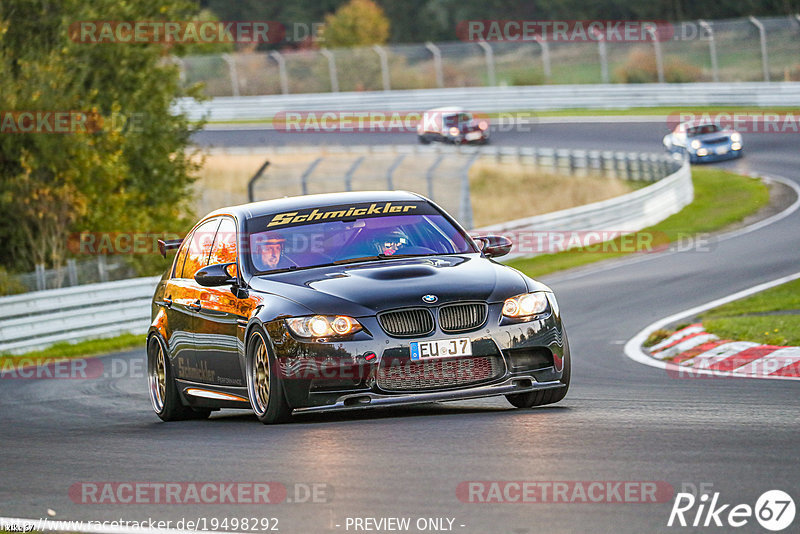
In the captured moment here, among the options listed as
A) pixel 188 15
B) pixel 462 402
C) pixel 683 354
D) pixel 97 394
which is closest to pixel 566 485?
pixel 462 402

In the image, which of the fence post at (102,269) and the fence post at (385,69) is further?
the fence post at (385,69)

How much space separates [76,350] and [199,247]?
11.3 meters

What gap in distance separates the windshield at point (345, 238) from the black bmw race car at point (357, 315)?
10 millimetres

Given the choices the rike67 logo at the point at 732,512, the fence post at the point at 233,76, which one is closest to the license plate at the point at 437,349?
the rike67 logo at the point at 732,512

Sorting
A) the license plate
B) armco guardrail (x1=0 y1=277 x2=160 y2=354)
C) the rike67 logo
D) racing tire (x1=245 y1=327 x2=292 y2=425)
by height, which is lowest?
armco guardrail (x1=0 y1=277 x2=160 y2=354)

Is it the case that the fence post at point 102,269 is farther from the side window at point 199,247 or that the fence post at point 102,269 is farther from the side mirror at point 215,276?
the side mirror at point 215,276

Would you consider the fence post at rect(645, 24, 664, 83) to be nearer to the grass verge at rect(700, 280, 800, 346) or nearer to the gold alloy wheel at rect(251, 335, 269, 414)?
A: the grass verge at rect(700, 280, 800, 346)

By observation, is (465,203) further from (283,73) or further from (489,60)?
(283,73)

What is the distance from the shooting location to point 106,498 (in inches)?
262

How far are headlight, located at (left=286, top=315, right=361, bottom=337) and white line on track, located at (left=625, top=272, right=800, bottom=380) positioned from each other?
13.2 ft

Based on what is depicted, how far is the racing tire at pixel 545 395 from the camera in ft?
29.5

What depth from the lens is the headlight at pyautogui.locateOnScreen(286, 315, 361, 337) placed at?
8414 millimetres

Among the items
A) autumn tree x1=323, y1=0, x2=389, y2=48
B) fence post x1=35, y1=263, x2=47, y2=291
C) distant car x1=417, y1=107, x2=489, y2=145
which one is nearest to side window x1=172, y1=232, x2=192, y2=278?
fence post x1=35, y1=263, x2=47, y2=291

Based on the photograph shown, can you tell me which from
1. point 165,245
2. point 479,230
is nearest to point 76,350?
point 479,230
